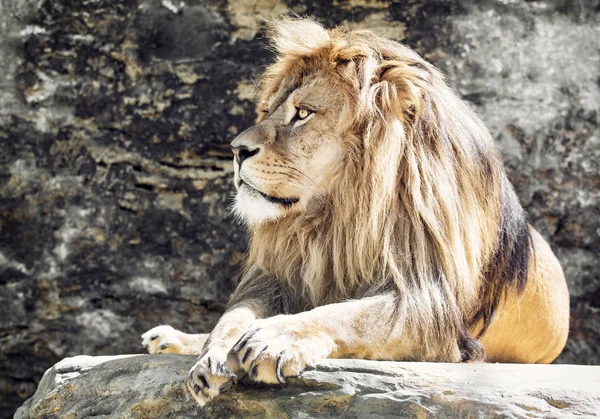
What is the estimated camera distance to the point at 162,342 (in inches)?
115

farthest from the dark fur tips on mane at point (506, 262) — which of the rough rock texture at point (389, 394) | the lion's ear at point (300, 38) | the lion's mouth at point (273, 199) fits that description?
the lion's ear at point (300, 38)

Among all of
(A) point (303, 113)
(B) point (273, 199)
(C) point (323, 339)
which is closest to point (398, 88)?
(A) point (303, 113)

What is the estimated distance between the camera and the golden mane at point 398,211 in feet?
8.76

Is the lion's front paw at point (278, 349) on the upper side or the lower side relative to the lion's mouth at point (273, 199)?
lower

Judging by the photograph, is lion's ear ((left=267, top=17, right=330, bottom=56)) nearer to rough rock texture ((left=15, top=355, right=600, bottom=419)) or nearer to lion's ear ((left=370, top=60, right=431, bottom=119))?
lion's ear ((left=370, top=60, right=431, bottom=119))

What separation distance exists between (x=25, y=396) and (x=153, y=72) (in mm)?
1658

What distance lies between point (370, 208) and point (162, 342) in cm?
85

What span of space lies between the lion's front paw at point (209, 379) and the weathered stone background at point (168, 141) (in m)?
1.86

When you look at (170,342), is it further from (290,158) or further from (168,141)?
(168,141)

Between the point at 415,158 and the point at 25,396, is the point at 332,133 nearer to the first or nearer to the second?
the point at 415,158

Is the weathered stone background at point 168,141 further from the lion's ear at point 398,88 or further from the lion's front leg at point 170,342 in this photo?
the lion's ear at point 398,88

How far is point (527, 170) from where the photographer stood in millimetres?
4082

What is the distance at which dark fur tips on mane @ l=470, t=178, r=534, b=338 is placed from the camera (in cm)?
299

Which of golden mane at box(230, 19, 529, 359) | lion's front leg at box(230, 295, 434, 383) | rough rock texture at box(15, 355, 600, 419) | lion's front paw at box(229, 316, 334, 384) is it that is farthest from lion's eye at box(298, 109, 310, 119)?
rough rock texture at box(15, 355, 600, 419)
